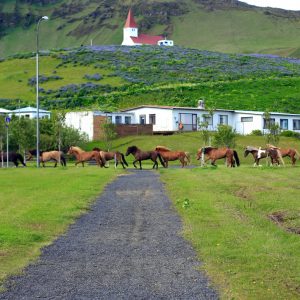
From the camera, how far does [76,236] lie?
50.9ft

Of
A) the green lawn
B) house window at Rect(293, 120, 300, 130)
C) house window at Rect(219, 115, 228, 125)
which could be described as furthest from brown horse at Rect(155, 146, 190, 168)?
house window at Rect(293, 120, 300, 130)

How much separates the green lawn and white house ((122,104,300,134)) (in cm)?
4381

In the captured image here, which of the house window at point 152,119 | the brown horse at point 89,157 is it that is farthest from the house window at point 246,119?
the brown horse at point 89,157

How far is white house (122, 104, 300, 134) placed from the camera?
78.2 meters

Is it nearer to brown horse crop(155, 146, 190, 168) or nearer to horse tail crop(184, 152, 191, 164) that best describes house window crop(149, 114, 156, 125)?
horse tail crop(184, 152, 191, 164)

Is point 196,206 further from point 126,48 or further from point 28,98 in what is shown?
point 126,48

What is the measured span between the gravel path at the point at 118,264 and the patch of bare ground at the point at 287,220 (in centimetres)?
238

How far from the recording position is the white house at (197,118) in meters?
78.2

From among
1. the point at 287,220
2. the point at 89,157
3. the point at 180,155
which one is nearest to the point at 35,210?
the point at 287,220

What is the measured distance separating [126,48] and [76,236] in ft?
Result: 426

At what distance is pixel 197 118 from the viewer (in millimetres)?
76438

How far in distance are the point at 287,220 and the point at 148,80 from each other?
9311 cm

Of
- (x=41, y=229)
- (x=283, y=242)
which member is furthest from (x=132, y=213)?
(x=283, y=242)

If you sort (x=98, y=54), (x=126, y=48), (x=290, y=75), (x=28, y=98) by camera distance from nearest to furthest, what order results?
1. (x=28, y=98)
2. (x=290, y=75)
3. (x=98, y=54)
4. (x=126, y=48)
